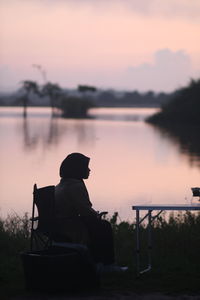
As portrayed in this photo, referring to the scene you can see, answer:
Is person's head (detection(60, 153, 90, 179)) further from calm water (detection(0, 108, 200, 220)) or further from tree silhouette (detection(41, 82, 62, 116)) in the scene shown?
tree silhouette (detection(41, 82, 62, 116))

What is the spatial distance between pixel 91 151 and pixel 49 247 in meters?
22.4

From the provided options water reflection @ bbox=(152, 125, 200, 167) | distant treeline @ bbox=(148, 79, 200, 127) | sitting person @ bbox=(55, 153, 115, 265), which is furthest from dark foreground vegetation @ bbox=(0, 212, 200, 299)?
distant treeline @ bbox=(148, 79, 200, 127)

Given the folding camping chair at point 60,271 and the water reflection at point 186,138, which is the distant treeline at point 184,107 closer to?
the water reflection at point 186,138

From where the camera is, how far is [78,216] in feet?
22.4

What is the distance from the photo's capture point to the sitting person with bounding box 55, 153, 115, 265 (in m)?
6.80

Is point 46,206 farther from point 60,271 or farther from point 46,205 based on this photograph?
point 60,271

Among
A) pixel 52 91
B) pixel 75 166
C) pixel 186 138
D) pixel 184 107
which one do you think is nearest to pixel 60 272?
pixel 75 166

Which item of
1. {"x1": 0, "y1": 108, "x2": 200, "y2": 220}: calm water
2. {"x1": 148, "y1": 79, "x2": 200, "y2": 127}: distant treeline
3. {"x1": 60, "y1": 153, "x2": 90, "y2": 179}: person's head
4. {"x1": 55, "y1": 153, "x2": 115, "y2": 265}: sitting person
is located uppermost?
{"x1": 148, "y1": 79, "x2": 200, "y2": 127}: distant treeline

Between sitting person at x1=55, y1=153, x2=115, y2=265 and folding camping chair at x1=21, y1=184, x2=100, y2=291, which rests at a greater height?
sitting person at x1=55, y1=153, x2=115, y2=265

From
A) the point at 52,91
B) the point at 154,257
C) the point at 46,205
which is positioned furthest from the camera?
the point at 52,91

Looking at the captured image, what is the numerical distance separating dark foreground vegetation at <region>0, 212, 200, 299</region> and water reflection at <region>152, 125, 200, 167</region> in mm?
14870

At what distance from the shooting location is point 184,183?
1788 centimetres

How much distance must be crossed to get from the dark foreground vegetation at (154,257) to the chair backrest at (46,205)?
52 centimetres

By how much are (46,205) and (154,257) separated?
156 centimetres
